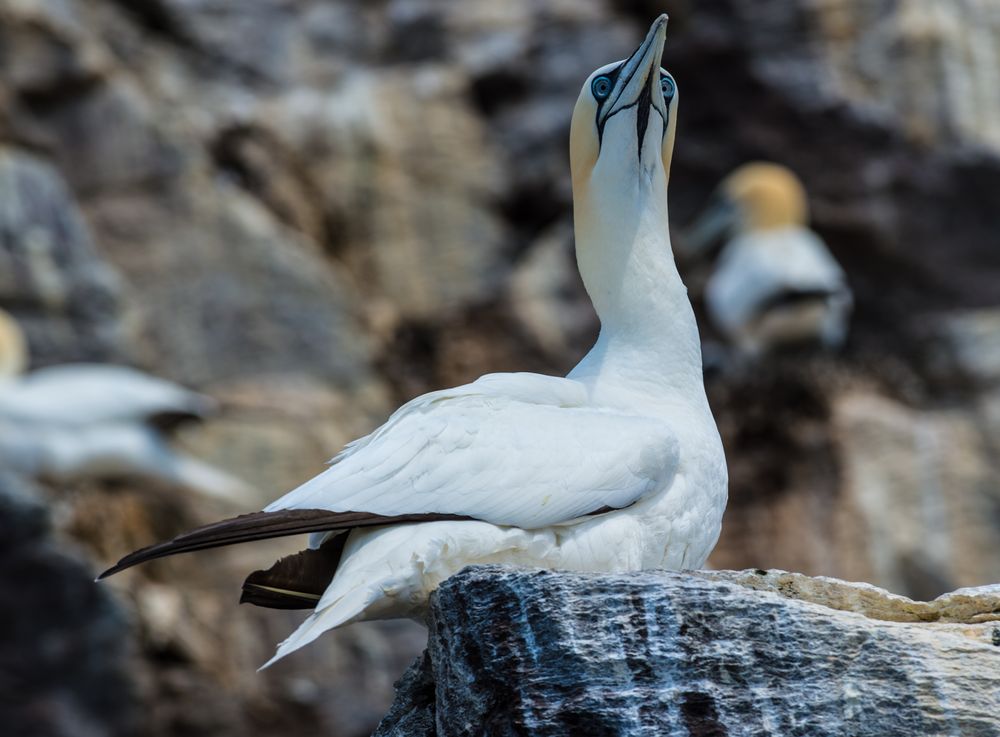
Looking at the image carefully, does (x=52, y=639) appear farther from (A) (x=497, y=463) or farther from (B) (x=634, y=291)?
(A) (x=497, y=463)

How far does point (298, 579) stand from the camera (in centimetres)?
383

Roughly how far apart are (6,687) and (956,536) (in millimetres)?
5895

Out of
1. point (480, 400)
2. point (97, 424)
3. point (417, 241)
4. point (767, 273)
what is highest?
point (417, 241)

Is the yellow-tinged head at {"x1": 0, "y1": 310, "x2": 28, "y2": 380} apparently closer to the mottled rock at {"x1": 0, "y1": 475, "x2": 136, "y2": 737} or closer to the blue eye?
the mottled rock at {"x1": 0, "y1": 475, "x2": 136, "y2": 737}

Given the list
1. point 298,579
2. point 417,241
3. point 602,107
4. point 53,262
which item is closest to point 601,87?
point 602,107

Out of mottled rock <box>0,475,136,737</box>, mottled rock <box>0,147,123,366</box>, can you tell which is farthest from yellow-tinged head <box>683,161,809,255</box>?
mottled rock <box>0,475,136,737</box>

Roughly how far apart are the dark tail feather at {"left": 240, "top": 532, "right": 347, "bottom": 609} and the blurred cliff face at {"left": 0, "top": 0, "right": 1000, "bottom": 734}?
603cm

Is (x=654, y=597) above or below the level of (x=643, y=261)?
below

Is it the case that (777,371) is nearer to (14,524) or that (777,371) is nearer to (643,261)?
(14,524)

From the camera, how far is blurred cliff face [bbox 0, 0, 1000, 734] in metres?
10.8

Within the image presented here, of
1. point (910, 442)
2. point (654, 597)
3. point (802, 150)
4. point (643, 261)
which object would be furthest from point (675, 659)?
point (802, 150)

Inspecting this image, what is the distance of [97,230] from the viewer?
38.8ft

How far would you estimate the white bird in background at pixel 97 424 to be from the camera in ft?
34.9

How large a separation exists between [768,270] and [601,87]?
798 centimetres
